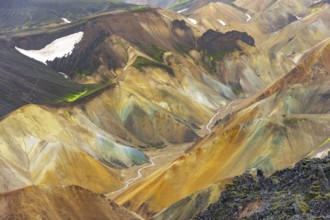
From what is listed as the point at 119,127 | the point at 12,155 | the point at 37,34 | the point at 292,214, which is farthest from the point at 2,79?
the point at 292,214

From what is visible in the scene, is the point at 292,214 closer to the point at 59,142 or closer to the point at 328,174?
the point at 328,174

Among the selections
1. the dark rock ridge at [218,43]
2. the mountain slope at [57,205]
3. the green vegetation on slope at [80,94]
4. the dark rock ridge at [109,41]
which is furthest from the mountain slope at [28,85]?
the dark rock ridge at [218,43]

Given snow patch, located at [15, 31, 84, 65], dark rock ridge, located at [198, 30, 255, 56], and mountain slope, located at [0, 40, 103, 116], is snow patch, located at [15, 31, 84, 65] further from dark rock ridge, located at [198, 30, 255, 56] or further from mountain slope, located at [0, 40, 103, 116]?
dark rock ridge, located at [198, 30, 255, 56]

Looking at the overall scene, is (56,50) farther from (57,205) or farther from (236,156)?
(57,205)

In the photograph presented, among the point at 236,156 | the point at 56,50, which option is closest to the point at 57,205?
the point at 236,156

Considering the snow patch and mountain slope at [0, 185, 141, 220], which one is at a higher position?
the snow patch

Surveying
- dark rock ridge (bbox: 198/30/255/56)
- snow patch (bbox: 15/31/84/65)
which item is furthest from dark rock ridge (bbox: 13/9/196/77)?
dark rock ridge (bbox: 198/30/255/56)
